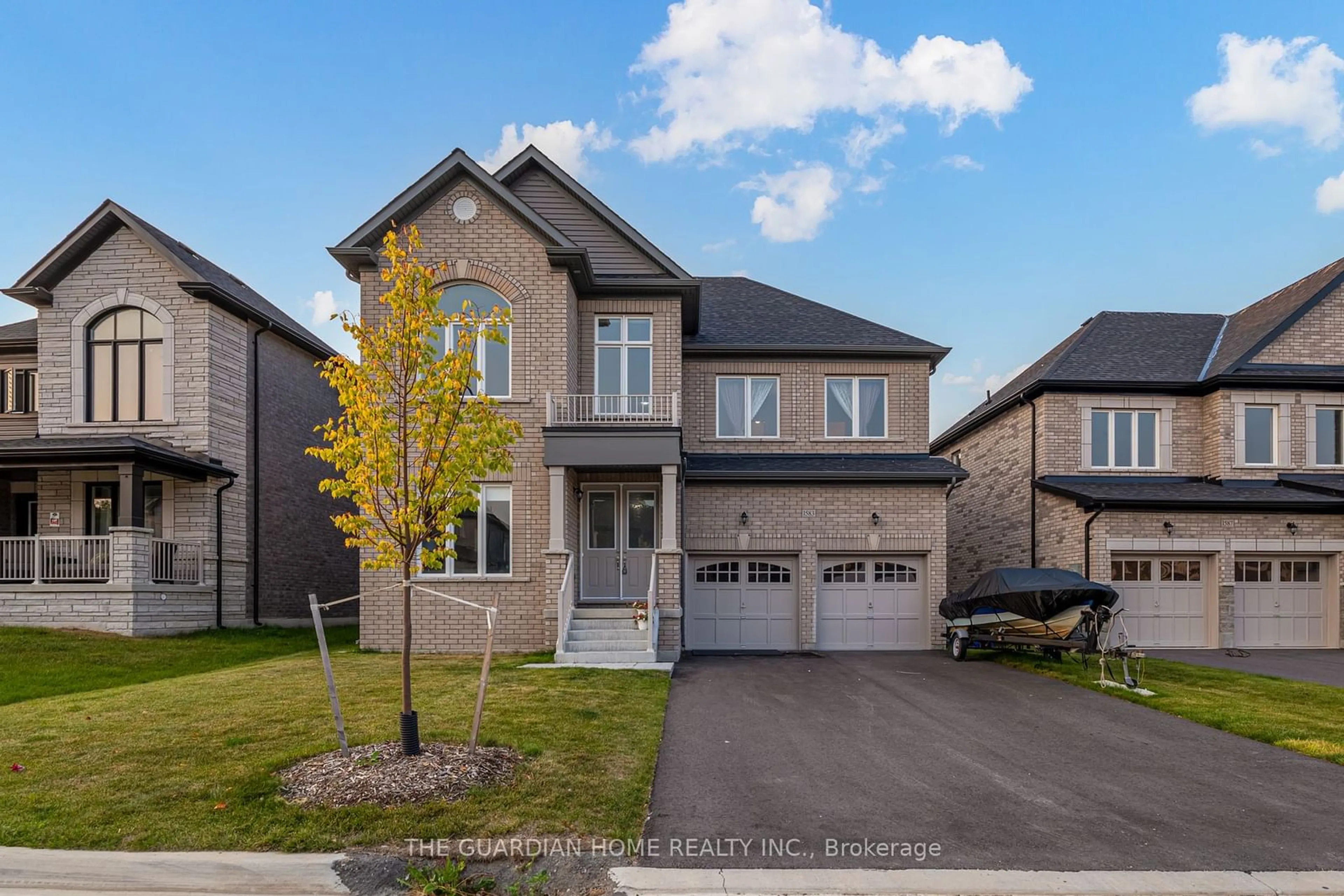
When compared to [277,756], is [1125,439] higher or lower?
higher

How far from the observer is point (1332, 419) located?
1942 cm

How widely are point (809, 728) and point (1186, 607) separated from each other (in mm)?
13030

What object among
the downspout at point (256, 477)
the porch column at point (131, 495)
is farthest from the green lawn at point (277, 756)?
the downspout at point (256, 477)

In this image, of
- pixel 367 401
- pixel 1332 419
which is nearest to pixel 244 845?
pixel 367 401

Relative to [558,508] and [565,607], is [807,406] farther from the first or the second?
[565,607]

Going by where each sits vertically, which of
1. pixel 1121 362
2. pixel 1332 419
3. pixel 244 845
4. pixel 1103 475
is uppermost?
pixel 1121 362

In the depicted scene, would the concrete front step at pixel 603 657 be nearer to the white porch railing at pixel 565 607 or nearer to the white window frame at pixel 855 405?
the white porch railing at pixel 565 607

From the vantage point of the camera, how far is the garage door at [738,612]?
17844 mm

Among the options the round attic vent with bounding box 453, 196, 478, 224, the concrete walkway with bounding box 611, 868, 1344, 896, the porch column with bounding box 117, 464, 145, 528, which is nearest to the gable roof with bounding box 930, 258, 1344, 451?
the round attic vent with bounding box 453, 196, 478, 224

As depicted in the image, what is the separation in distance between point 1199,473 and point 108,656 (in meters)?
22.1

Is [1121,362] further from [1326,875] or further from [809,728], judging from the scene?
[1326,875]

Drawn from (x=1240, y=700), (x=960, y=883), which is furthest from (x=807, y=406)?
(x=960, y=883)

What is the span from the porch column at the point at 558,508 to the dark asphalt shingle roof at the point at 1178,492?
35.3 ft

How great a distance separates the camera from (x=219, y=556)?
58.7ft
